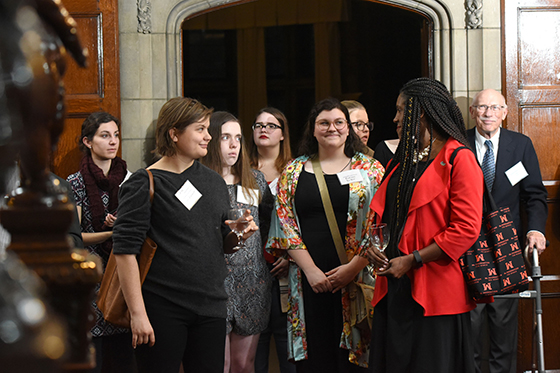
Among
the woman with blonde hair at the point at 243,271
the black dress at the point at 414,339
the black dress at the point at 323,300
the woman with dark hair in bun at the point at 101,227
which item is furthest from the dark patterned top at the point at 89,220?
the black dress at the point at 414,339

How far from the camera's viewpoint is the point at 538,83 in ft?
13.7

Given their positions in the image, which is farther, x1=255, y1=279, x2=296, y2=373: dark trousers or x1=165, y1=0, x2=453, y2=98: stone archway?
x1=165, y1=0, x2=453, y2=98: stone archway

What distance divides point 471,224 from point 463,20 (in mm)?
2500

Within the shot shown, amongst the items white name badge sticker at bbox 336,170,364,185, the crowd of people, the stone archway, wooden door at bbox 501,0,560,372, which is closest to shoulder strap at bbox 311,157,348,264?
the crowd of people

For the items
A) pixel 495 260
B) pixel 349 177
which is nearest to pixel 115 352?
pixel 349 177

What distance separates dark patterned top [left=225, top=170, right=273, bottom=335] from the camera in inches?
123

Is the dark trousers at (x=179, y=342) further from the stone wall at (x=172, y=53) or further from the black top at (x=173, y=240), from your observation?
the stone wall at (x=172, y=53)

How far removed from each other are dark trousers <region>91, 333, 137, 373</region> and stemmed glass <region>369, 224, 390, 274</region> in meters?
1.61

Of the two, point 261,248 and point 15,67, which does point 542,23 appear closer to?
point 261,248

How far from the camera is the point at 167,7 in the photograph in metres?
4.16

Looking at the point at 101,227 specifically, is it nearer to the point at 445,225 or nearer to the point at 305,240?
the point at 305,240

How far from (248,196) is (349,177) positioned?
0.61 m

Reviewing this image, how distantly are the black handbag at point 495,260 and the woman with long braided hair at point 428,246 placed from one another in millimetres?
54

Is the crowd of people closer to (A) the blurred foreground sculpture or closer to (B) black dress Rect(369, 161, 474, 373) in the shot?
(B) black dress Rect(369, 161, 474, 373)
